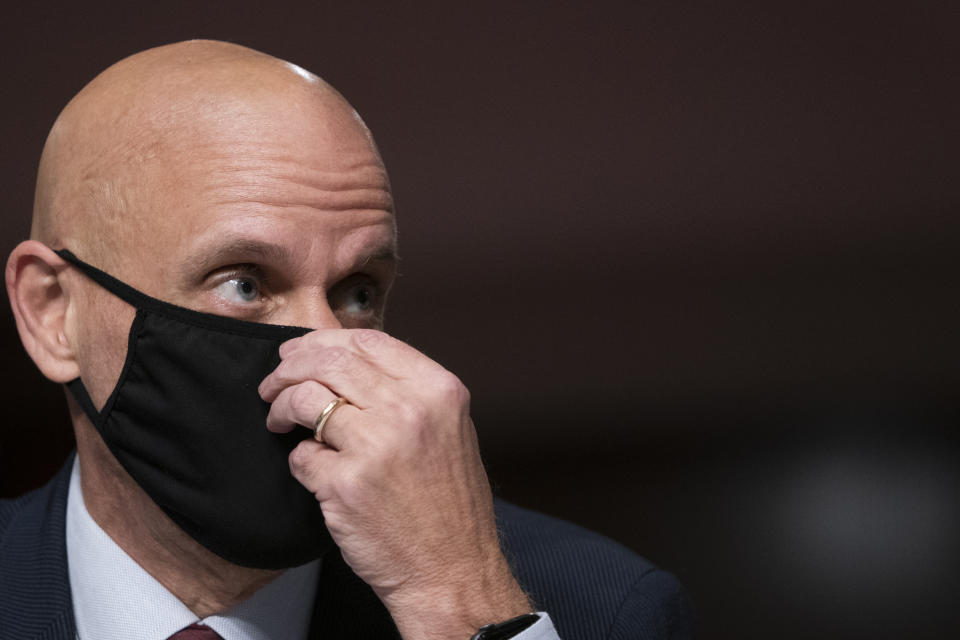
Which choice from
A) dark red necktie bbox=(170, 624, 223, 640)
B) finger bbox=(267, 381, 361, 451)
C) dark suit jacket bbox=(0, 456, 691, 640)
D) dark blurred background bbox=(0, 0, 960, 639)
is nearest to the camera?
finger bbox=(267, 381, 361, 451)

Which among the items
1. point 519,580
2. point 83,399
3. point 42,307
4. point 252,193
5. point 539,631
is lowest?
point 519,580

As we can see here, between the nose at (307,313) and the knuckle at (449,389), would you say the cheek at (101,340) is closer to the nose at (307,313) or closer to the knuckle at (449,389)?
the nose at (307,313)

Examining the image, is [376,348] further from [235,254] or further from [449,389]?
[235,254]

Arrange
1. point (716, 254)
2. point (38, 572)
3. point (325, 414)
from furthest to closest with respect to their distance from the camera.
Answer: point (716, 254)
point (38, 572)
point (325, 414)

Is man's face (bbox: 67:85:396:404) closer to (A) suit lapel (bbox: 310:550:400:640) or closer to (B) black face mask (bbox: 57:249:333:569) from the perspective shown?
(B) black face mask (bbox: 57:249:333:569)

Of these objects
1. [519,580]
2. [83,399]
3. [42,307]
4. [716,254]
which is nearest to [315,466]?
[83,399]

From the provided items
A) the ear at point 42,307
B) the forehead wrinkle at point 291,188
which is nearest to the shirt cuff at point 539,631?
the forehead wrinkle at point 291,188

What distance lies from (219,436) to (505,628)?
466 mm

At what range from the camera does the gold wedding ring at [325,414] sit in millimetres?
1531

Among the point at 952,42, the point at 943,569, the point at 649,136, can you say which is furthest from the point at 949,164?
the point at 943,569

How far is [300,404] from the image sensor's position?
154 cm

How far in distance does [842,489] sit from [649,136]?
1194 mm

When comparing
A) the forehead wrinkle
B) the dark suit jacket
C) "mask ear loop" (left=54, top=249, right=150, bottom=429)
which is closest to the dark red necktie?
the dark suit jacket

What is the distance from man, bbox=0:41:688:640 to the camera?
156 centimetres
